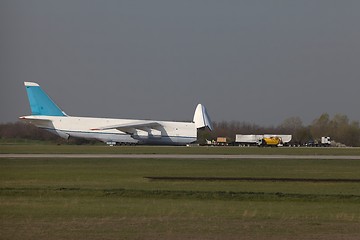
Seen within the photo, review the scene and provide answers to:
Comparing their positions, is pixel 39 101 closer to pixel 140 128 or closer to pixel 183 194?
pixel 140 128

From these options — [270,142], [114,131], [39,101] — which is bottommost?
[270,142]

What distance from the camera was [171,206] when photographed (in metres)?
19.5

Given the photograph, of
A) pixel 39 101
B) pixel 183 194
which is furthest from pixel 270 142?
pixel 183 194

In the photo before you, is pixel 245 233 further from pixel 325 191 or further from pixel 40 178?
pixel 40 178

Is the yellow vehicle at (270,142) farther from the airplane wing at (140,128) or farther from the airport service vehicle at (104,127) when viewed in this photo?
the airplane wing at (140,128)

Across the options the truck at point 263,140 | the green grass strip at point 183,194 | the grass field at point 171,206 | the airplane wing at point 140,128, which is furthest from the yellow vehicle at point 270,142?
the green grass strip at point 183,194

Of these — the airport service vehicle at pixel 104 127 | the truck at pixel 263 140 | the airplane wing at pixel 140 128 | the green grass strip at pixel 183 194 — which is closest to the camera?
the green grass strip at pixel 183 194

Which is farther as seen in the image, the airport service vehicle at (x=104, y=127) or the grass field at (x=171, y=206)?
the airport service vehicle at (x=104, y=127)

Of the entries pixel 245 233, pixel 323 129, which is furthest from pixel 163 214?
pixel 323 129

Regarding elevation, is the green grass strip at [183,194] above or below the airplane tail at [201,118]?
below

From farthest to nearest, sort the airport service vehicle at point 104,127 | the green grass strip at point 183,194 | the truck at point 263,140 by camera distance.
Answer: the truck at point 263,140 → the airport service vehicle at point 104,127 → the green grass strip at point 183,194

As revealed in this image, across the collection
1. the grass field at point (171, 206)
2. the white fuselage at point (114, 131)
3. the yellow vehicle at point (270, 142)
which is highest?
the white fuselage at point (114, 131)

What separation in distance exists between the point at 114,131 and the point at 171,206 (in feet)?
246

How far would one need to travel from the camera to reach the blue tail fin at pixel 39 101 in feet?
311
